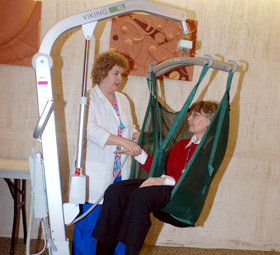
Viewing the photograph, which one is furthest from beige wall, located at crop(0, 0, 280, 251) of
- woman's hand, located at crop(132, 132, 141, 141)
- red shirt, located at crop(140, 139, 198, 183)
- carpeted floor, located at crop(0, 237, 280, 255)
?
red shirt, located at crop(140, 139, 198, 183)

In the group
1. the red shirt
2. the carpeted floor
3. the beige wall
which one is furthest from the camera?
the beige wall

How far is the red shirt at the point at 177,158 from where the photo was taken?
213 cm

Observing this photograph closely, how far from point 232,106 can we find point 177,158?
4.33 ft

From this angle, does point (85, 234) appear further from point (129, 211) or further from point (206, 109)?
point (206, 109)

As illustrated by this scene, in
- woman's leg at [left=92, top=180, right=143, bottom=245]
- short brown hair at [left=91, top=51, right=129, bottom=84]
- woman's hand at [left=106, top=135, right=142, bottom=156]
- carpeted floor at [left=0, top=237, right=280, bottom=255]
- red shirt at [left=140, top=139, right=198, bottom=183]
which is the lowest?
carpeted floor at [left=0, top=237, right=280, bottom=255]

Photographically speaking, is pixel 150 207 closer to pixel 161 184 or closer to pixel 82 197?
pixel 161 184

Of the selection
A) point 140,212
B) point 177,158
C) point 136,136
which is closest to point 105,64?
point 136,136

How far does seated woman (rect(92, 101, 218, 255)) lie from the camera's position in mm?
1742

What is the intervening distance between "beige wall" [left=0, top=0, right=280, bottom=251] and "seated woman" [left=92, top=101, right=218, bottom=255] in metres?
1.03

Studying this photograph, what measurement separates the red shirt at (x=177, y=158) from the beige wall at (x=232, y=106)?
98 cm

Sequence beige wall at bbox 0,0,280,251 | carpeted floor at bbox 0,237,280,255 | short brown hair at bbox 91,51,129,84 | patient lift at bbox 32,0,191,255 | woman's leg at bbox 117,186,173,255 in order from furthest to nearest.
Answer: beige wall at bbox 0,0,280,251
carpeted floor at bbox 0,237,280,255
short brown hair at bbox 91,51,129,84
woman's leg at bbox 117,186,173,255
patient lift at bbox 32,0,191,255

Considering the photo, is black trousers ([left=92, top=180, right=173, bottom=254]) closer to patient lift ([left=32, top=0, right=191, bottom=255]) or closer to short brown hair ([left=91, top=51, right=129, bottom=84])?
patient lift ([left=32, top=0, right=191, bottom=255])

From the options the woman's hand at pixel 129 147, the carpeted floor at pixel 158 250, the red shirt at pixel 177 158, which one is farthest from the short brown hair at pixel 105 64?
the carpeted floor at pixel 158 250

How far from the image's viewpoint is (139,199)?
5.88 feet
